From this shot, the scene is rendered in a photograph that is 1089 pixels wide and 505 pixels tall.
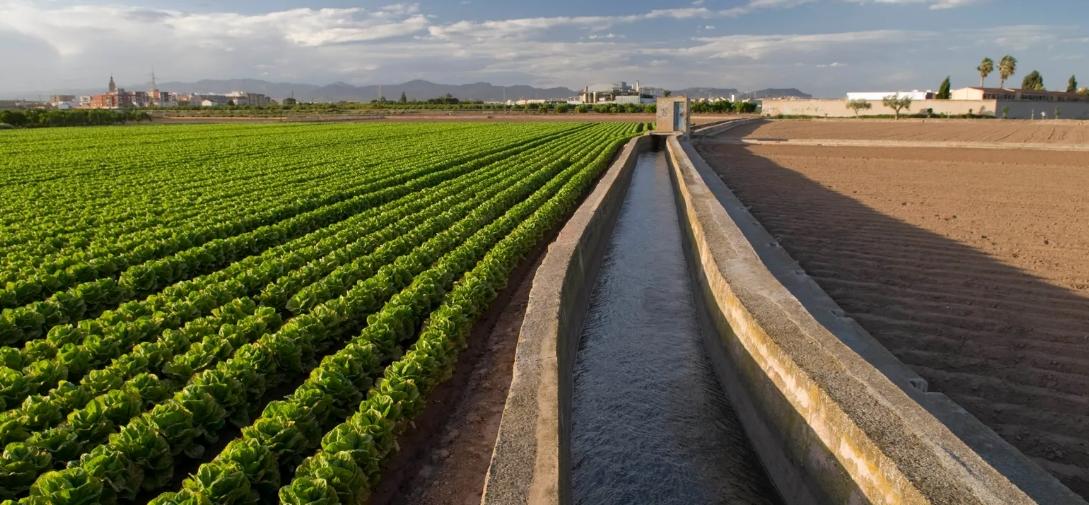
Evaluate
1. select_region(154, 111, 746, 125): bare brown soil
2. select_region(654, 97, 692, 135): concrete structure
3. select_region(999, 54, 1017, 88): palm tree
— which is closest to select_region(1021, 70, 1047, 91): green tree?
select_region(999, 54, 1017, 88): palm tree

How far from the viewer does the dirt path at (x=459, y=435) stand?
446 centimetres

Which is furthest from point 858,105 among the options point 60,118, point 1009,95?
point 60,118

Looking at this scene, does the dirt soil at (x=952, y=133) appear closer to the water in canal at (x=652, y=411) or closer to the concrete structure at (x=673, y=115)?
the concrete structure at (x=673, y=115)

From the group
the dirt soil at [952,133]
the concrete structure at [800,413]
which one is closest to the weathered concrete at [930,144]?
the dirt soil at [952,133]

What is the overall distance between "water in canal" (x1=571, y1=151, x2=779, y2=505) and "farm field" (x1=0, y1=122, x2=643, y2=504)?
151 centimetres

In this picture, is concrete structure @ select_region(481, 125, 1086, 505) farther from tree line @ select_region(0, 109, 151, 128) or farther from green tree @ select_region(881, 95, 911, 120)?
green tree @ select_region(881, 95, 911, 120)

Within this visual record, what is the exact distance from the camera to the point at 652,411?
647 centimetres

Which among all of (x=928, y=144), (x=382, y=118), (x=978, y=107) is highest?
(x=978, y=107)

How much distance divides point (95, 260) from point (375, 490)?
6273mm

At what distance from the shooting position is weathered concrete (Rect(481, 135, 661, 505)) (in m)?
3.92

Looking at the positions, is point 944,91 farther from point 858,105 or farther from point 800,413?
point 800,413

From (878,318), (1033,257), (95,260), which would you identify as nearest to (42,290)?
(95,260)

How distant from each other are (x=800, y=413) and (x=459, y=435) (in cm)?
276

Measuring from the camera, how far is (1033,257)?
31.0ft
